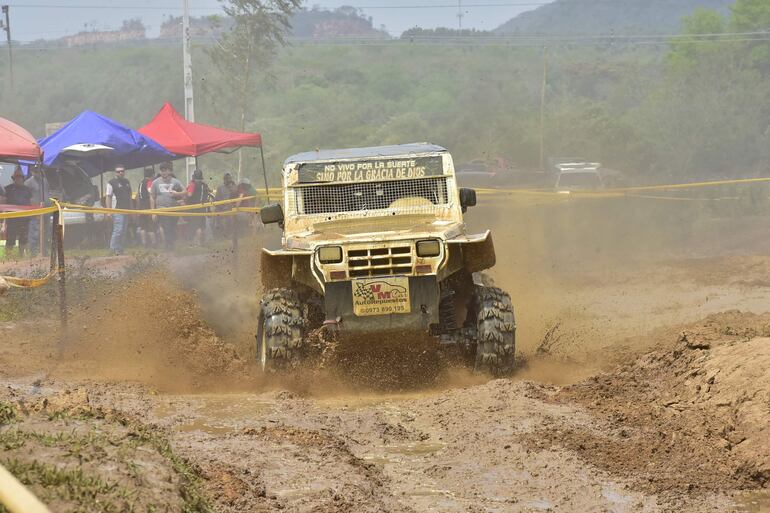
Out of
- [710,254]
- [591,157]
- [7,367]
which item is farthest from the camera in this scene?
[591,157]

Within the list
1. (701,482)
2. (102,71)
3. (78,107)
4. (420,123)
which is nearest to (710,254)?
(701,482)

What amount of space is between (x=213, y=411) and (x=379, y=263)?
1.73 meters

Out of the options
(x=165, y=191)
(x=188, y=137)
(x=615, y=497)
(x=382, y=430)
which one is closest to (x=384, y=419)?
(x=382, y=430)

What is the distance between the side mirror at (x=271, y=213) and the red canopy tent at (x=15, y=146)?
7281 millimetres

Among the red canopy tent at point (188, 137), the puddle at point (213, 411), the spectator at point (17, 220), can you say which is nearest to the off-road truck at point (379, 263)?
the puddle at point (213, 411)

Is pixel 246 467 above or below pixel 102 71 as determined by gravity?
below

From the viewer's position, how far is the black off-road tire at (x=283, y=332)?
9578 mm

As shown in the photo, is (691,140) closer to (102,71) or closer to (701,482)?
(701,482)

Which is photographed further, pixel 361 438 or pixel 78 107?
pixel 78 107

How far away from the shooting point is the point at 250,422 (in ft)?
26.6

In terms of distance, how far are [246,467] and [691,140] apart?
39.7 metres

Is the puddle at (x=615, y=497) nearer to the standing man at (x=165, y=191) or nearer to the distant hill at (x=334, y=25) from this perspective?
the standing man at (x=165, y=191)

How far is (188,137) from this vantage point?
23.2 meters

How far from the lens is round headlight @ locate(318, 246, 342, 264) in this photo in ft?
30.5
